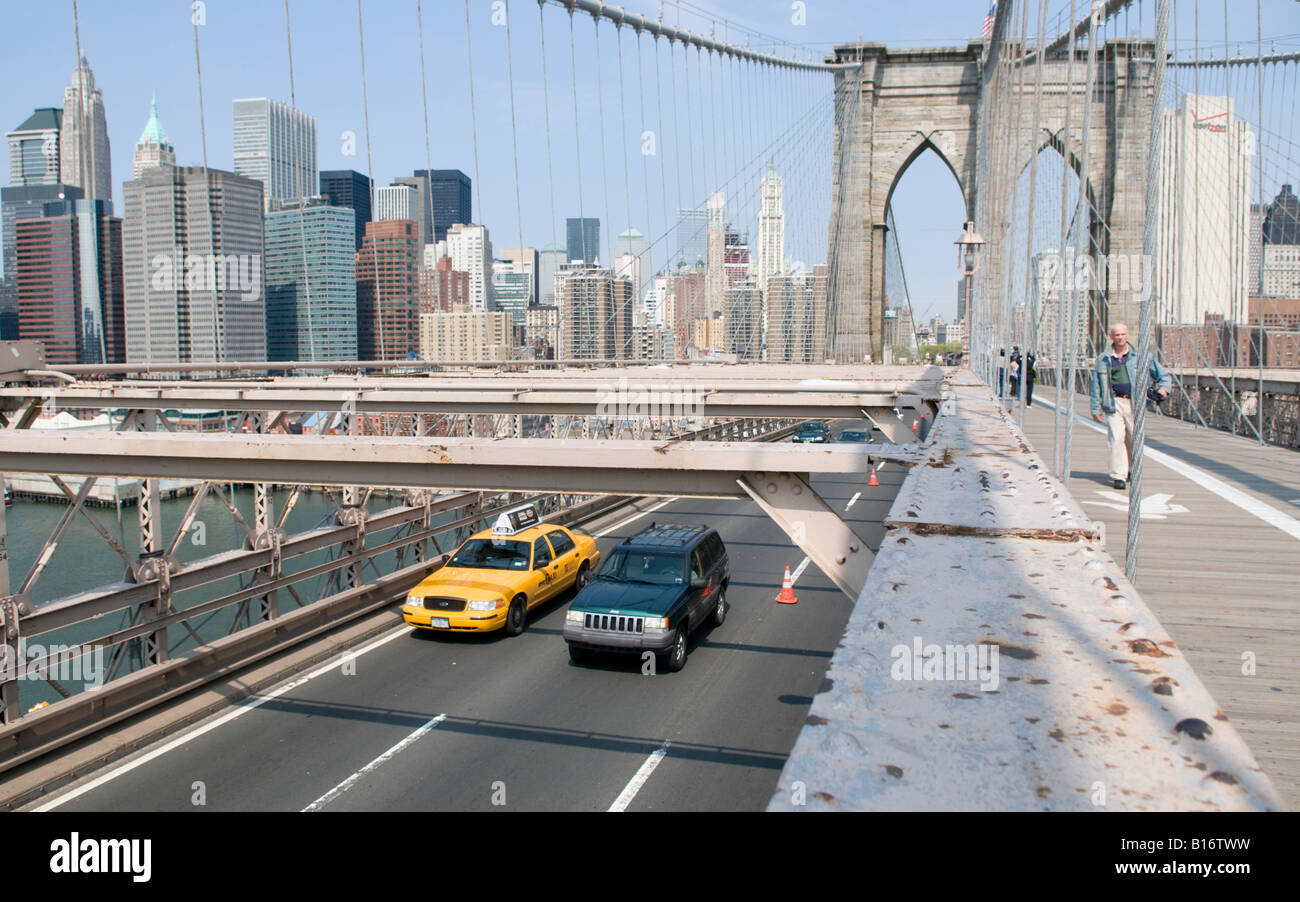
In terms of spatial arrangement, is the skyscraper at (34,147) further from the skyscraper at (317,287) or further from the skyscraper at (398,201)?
the skyscraper at (317,287)

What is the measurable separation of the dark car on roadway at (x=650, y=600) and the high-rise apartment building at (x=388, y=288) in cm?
1267

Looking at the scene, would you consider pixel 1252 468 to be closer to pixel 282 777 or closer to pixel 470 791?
pixel 470 791

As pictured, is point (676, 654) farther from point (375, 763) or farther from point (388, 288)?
point (388, 288)

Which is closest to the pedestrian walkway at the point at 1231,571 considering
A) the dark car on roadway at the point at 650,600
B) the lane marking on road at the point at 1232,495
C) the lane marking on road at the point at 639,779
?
the lane marking on road at the point at 1232,495

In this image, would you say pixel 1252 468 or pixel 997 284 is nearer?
pixel 1252 468

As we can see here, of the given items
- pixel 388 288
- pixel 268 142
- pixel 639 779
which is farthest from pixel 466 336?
pixel 639 779

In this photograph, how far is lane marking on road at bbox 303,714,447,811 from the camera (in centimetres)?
932

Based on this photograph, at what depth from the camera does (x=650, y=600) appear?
13.5 meters

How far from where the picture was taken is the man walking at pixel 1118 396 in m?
7.88

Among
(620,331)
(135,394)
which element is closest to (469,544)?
(135,394)

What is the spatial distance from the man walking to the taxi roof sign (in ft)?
34.9

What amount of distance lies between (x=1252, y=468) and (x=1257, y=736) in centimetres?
796

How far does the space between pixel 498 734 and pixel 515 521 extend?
20.6ft

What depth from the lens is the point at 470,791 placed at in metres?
9.48
